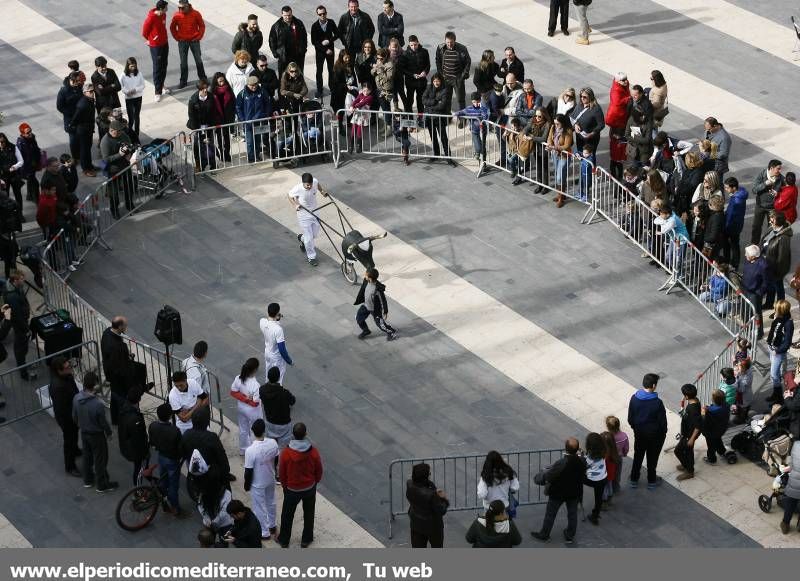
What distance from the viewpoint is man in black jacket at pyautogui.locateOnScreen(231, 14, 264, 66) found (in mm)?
29359

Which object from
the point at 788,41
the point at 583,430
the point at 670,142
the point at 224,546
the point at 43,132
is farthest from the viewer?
the point at 788,41

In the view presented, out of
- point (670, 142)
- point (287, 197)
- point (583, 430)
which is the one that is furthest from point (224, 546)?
point (670, 142)

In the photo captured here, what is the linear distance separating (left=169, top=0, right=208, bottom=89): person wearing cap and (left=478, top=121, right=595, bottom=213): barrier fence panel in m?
5.83

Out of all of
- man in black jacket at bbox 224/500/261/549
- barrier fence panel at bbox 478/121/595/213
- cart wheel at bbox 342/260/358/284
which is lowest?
cart wheel at bbox 342/260/358/284

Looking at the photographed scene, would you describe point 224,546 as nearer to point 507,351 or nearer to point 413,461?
point 413,461

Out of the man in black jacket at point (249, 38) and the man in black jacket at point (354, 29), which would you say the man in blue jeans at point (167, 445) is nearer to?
the man in black jacket at point (249, 38)

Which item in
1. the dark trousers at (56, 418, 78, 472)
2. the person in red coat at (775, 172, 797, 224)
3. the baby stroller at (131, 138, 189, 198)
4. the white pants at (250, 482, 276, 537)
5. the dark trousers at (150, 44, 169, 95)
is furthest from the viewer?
the dark trousers at (150, 44, 169, 95)

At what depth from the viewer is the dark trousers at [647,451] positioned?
20.4m

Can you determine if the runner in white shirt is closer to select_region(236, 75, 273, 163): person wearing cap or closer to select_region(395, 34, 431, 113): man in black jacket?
select_region(236, 75, 273, 163): person wearing cap

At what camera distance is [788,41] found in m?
31.8

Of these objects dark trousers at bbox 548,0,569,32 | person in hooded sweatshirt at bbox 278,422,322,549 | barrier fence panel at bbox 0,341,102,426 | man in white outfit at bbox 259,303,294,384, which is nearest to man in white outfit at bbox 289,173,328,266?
man in white outfit at bbox 259,303,294,384

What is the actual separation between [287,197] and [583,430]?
754 cm

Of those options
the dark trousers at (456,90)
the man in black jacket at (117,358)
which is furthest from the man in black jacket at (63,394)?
the dark trousers at (456,90)

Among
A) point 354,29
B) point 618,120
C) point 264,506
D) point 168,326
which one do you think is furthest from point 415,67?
point 264,506
